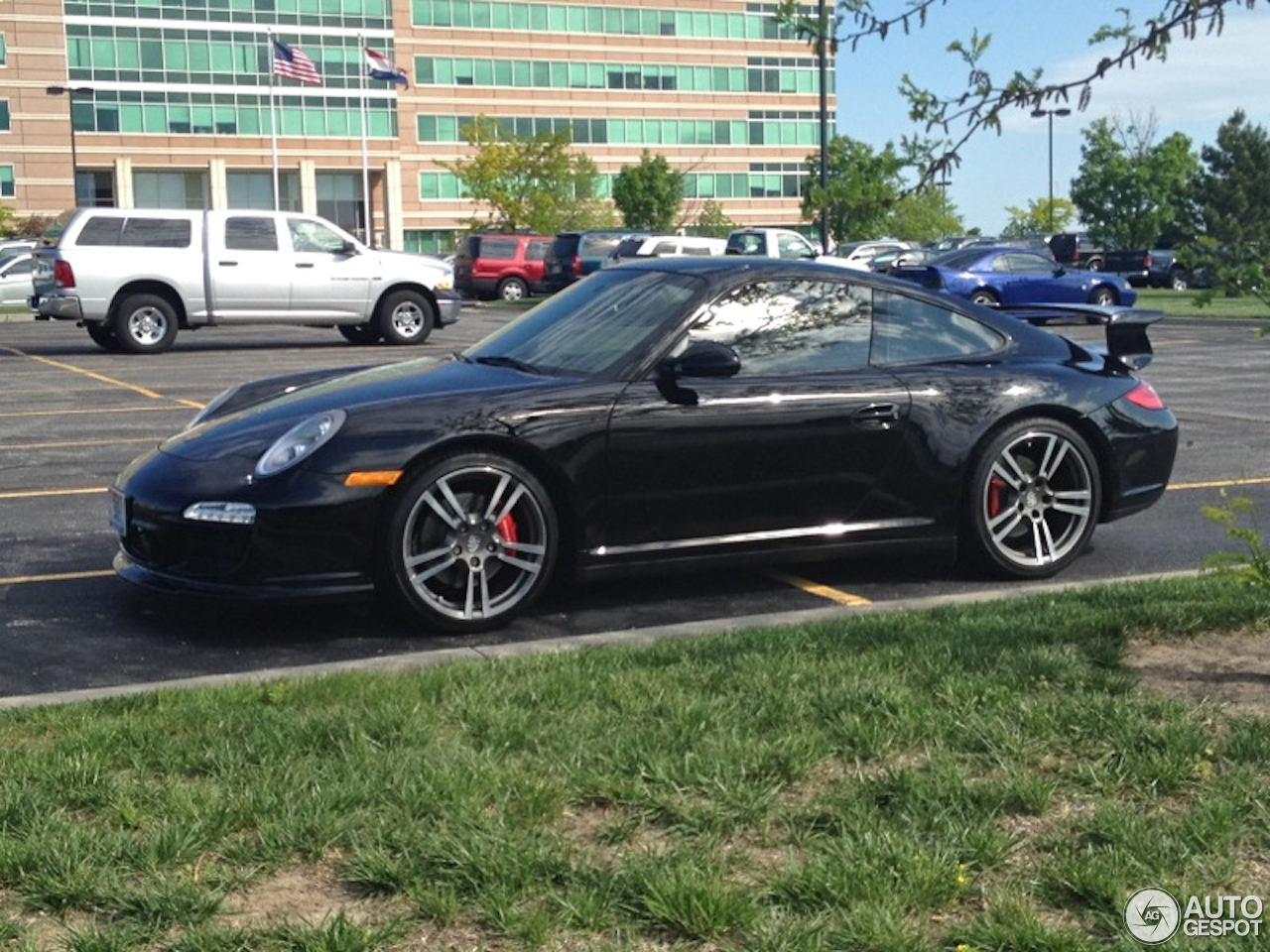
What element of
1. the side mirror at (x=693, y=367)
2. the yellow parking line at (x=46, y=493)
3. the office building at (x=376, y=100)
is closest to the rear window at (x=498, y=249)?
the office building at (x=376, y=100)

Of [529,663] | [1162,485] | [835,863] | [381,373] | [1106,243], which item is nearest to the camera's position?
[835,863]

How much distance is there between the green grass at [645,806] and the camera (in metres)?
3.47

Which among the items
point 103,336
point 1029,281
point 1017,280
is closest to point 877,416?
point 103,336

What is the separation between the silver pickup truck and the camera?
875 inches

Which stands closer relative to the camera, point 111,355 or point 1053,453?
point 1053,453

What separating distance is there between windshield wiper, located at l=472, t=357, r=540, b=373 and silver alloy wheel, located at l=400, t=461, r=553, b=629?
0.70 metres

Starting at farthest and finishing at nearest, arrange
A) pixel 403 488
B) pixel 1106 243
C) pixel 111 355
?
1. pixel 1106 243
2. pixel 111 355
3. pixel 403 488

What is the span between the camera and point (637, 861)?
146 inches

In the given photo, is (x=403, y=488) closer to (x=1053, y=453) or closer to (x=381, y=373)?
Answer: (x=381, y=373)

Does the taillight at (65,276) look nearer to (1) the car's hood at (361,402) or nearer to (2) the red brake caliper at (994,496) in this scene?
(1) the car's hood at (361,402)

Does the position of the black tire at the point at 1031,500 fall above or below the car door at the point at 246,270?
below

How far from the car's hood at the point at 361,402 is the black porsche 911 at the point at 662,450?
0.02 metres

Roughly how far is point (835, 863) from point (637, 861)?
0.43 metres

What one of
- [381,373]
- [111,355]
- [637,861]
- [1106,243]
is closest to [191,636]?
[381,373]
